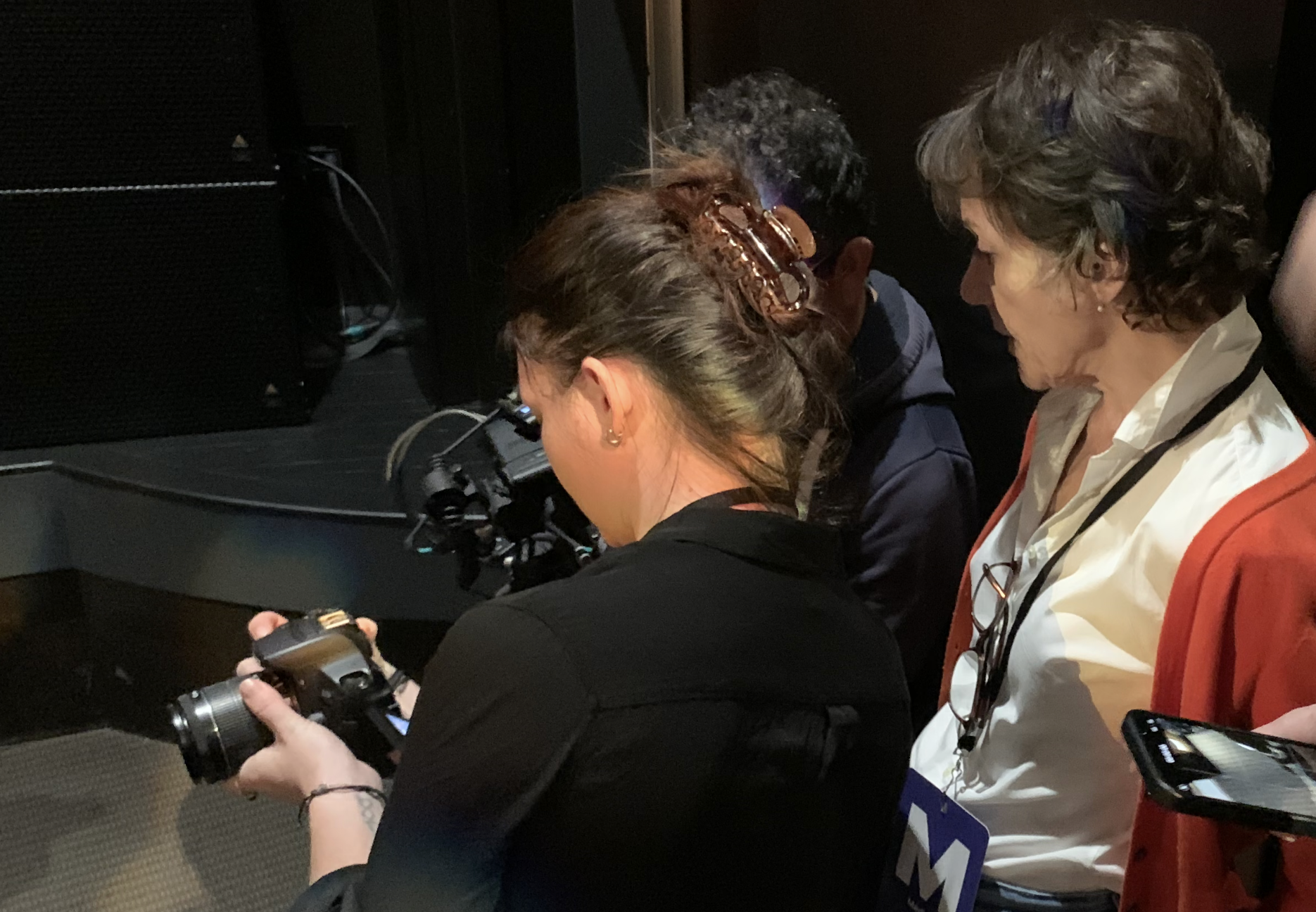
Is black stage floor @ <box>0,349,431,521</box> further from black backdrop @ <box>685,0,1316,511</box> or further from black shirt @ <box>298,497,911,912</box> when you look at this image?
black shirt @ <box>298,497,911,912</box>

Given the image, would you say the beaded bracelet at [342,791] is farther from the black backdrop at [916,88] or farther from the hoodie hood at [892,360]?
the black backdrop at [916,88]

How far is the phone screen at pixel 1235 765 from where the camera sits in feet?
2.01

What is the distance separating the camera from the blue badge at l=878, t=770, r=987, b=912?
2.90 feet

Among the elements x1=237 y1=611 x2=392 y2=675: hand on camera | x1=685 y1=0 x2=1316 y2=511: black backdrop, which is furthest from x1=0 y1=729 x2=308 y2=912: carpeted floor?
x1=685 y1=0 x2=1316 y2=511: black backdrop

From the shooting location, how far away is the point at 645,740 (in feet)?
1.80

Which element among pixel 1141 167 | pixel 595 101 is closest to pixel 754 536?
pixel 1141 167

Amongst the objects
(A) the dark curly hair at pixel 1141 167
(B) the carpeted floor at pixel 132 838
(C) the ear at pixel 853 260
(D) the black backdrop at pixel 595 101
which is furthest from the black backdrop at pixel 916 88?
(B) the carpeted floor at pixel 132 838

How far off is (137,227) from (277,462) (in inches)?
19.1

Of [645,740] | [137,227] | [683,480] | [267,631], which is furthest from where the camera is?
[137,227]

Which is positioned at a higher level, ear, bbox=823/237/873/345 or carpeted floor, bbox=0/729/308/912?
ear, bbox=823/237/873/345

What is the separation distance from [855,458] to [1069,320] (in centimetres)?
33

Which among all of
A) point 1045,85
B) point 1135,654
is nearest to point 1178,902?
point 1135,654

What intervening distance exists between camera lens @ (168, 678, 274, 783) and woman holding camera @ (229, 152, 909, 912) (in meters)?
0.21

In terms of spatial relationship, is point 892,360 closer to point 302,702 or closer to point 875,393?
point 875,393
